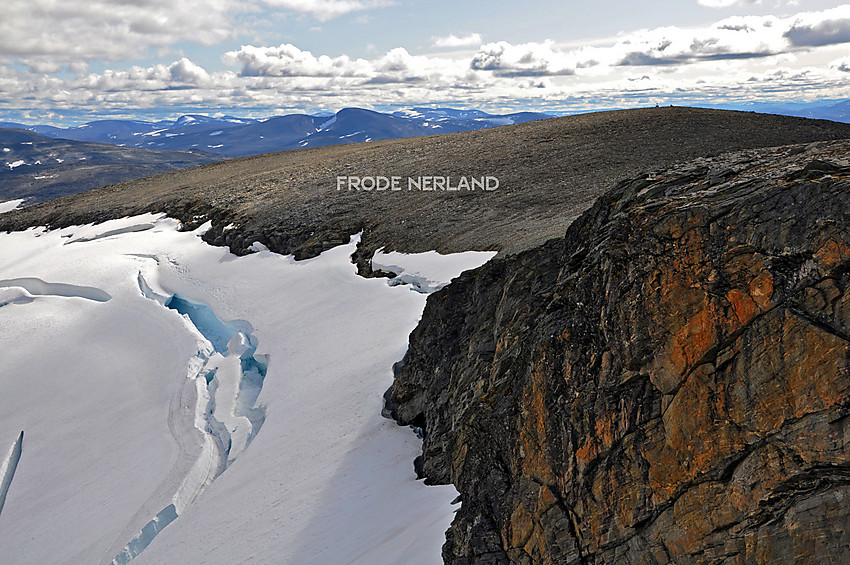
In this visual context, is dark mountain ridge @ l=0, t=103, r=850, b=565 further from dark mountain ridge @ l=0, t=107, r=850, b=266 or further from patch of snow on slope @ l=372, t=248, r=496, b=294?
patch of snow on slope @ l=372, t=248, r=496, b=294

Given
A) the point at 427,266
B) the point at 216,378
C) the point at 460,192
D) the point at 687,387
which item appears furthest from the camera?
the point at 460,192

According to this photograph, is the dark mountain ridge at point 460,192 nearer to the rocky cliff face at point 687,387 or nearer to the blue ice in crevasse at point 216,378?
the blue ice in crevasse at point 216,378

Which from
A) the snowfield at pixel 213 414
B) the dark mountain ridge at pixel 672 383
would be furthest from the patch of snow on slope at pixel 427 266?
the dark mountain ridge at pixel 672 383

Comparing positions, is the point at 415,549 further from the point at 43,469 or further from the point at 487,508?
the point at 43,469

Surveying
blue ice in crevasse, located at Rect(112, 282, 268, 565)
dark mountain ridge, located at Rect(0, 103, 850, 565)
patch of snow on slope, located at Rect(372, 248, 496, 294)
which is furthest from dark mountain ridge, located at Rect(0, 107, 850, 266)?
dark mountain ridge, located at Rect(0, 103, 850, 565)

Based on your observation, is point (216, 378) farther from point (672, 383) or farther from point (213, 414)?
point (672, 383)

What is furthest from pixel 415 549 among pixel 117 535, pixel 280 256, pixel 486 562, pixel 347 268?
pixel 280 256

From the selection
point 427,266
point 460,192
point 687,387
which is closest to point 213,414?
point 427,266
